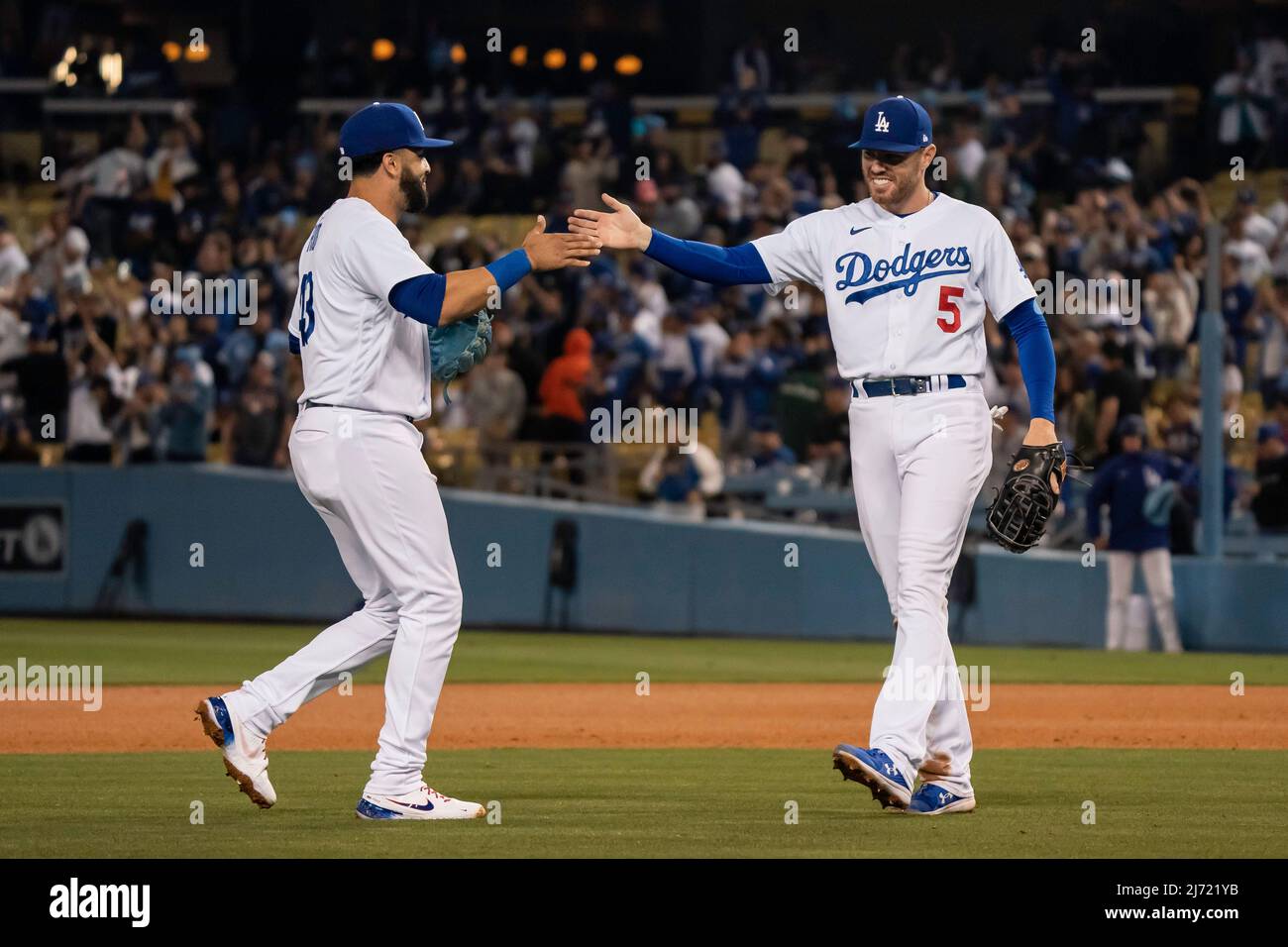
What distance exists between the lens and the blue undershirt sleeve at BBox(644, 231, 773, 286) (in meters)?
7.58

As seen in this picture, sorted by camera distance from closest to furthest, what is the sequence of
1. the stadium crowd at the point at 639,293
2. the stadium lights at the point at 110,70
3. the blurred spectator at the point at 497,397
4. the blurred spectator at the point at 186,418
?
the stadium crowd at the point at 639,293
the blurred spectator at the point at 497,397
the blurred spectator at the point at 186,418
the stadium lights at the point at 110,70

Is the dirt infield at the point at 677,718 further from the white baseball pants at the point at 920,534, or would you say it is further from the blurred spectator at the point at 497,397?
the blurred spectator at the point at 497,397

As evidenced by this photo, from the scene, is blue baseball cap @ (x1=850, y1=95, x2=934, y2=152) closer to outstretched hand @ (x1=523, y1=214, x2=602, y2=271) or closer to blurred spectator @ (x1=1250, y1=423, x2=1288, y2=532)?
outstretched hand @ (x1=523, y1=214, x2=602, y2=271)

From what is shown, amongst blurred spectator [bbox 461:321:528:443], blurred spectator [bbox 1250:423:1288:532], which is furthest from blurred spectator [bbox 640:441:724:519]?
blurred spectator [bbox 1250:423:1288:532]

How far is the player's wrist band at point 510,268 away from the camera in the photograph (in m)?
6.88

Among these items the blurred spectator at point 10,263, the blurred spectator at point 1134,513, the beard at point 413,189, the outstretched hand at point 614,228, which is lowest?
the blurred spectator at point 1134,513

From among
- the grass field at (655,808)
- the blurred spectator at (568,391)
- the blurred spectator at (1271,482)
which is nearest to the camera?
the grass field at (655,808)

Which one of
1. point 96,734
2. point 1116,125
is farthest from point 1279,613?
point 96,734

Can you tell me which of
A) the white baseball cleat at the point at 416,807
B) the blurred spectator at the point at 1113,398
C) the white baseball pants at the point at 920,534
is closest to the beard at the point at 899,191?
the white baseball pants at the point at 920,534

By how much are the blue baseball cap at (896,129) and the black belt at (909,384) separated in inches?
30.1

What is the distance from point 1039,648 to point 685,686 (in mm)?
4192

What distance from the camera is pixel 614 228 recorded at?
24.3ft

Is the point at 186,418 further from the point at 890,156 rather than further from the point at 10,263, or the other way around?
the point at 890,156

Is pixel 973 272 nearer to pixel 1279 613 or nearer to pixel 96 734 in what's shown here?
pixel 96 734
